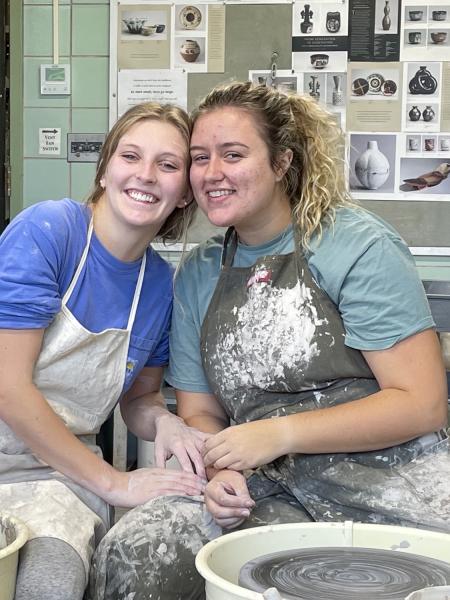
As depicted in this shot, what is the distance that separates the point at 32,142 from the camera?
12.0ft

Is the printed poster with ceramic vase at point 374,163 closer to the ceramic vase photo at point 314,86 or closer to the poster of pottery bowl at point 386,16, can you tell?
the ceramic vase photo at point 314,86

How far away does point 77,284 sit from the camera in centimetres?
158

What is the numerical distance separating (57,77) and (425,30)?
5.40ft

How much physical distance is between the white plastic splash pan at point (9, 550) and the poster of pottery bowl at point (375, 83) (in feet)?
8.99

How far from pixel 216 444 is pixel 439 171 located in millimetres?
2443

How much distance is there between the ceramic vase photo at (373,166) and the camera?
11.7 feet

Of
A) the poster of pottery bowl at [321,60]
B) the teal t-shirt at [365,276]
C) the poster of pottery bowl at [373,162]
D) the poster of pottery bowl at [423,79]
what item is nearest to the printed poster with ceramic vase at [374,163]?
the poster of pottery bowl at [373,162]

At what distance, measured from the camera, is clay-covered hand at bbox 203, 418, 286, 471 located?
1447 millimetres

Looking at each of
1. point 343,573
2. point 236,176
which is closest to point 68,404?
point 236,176

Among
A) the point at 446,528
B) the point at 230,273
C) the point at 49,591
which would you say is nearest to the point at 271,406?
the point at 230,273

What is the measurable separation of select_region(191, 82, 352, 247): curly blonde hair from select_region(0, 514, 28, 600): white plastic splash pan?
A: 766 mm

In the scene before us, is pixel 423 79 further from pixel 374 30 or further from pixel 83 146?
pixel 83 146

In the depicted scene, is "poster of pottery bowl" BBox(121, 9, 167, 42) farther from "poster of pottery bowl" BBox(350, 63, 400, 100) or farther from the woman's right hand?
the woman's right hand

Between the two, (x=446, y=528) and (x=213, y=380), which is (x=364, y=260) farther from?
(x=446, y=528)
